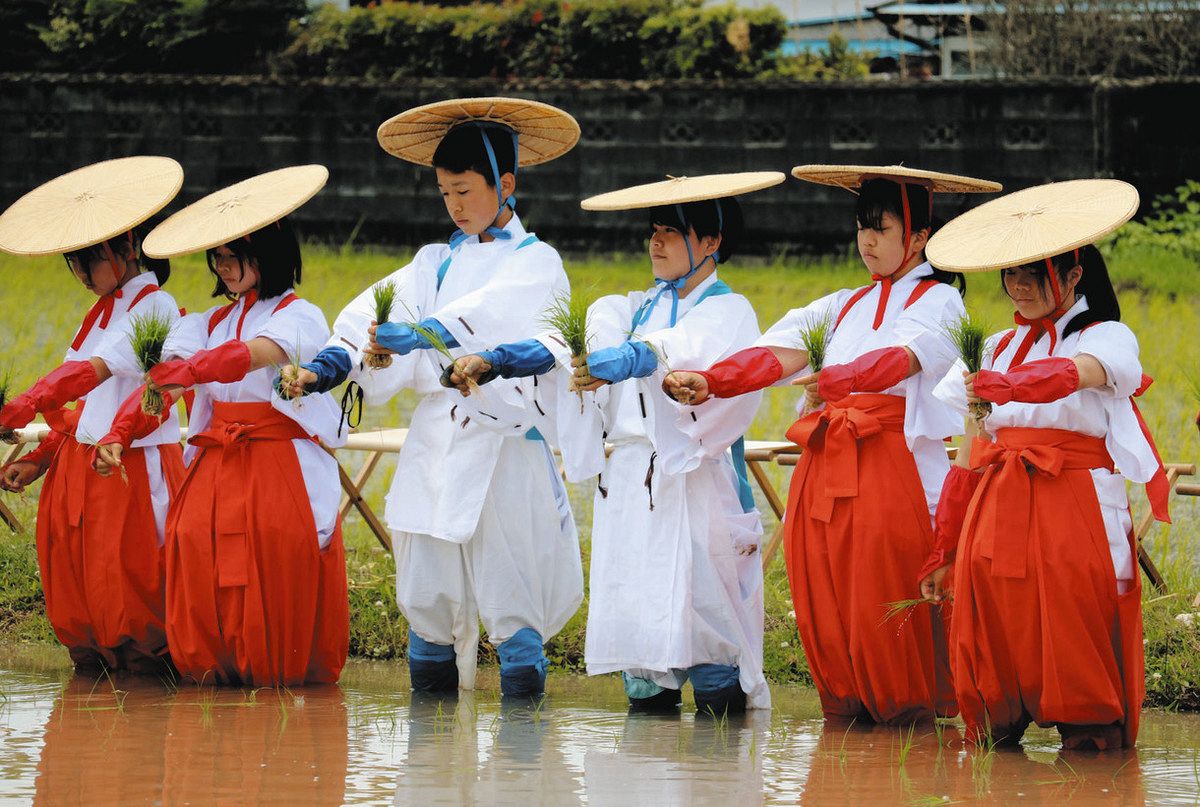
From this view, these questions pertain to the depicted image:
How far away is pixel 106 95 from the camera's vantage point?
1636 centimetres

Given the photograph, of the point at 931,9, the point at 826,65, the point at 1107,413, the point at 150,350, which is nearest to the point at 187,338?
the point at 150,350

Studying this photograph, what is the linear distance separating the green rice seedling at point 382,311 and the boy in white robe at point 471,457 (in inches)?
2.2

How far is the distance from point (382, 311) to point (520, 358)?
20.8 inches

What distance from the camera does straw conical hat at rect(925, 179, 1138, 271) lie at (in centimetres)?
545

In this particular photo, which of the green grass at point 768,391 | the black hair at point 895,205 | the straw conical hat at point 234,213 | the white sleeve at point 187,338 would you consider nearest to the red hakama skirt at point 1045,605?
the green grass at point 768,391

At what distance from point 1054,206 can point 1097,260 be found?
22 centimetres

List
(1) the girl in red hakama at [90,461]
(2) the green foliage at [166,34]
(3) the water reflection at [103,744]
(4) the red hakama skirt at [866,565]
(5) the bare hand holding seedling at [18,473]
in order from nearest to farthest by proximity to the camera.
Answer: (3) the water reflection at [103,744]
(4) the red hakama skirt at [866,565]
(1) the girl in red hakama at [90,461]
(5) the bare hand holding seedling at [18,473]
(2) the green foliage at [166,34]

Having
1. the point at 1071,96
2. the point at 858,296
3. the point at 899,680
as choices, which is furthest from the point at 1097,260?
the point at 1071,96

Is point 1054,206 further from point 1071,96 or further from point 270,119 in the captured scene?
point 270,119

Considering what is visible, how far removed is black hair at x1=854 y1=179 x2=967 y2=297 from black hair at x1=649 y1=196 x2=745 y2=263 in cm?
45

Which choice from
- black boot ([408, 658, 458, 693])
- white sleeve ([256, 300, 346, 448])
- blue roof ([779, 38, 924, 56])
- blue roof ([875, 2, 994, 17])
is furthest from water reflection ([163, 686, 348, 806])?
blue roof ([875, 2, 994, 17])

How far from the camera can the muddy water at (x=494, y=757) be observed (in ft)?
16.4

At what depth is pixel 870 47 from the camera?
20.2 meters

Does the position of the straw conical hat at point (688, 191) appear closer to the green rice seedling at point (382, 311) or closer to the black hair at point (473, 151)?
the black hair at point (473, 151)
